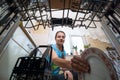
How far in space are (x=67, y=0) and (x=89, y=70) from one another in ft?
1.27

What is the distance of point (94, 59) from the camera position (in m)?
0.54

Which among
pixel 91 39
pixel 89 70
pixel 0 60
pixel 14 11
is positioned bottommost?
pixel 89 70

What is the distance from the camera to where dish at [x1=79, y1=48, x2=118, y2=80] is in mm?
442

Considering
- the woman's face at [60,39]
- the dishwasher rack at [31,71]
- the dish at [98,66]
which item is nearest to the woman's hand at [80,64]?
the dish at [98,66]

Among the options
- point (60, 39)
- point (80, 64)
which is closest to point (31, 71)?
point (80, 64)

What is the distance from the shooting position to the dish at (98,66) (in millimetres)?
442

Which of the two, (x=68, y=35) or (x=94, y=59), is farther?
(x=68, y=35)

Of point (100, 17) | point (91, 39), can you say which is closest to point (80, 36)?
point (91, 39)

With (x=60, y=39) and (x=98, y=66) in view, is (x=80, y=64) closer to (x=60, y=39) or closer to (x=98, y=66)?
(x=98, y=66)

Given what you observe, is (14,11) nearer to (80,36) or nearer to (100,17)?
(100,17)

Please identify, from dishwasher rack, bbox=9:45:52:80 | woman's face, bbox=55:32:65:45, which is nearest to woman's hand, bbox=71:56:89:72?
dishwasher rack, bbox=9:45:52:80

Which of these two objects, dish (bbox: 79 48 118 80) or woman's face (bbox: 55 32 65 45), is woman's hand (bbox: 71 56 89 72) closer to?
dish (bbox: 79 48 118 80)

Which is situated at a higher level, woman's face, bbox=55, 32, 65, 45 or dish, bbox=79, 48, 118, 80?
woman's face, bbox=55, 32, 65, 45

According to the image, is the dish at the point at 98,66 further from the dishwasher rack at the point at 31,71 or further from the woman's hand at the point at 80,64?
the dishwasher rack at the point at 31,71
